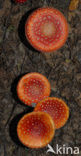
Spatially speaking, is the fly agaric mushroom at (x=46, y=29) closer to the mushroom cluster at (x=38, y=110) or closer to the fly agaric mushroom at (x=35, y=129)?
the mushroom cluster at (x=38, y=110)

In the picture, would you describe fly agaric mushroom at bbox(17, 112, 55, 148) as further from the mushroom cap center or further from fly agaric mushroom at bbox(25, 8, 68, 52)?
the mushroom cap center

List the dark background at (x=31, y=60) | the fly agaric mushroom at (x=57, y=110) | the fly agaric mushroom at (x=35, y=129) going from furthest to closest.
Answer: the dark background at (x=31, y=60)
the fly agaric mushroom at (x=57, y=110)
the fly agaric mushroom at (x=35, y=129)

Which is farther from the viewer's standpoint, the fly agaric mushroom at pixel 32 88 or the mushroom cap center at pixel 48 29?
the fly agaric mushroom at pixel 32 88

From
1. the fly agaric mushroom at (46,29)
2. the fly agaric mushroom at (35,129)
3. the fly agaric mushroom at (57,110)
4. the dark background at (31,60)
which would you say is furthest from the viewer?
the dark background at (31,60)

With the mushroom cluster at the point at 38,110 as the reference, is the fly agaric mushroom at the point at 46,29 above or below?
above

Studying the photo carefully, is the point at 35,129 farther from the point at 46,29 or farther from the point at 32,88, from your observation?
the point at 46,29

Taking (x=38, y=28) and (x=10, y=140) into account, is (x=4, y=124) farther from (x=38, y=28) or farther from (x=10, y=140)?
(x=38, y=28)

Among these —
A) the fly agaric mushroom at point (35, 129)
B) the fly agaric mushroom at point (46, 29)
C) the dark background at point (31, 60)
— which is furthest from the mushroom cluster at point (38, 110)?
the fly agaric mushroom at point (46, 29)

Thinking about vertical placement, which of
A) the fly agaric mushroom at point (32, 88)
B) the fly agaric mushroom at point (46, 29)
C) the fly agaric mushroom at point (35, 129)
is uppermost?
the fly agaric mushroom at point (46, 29)

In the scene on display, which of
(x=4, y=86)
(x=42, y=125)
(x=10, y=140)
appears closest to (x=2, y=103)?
(x=4, y=86)
